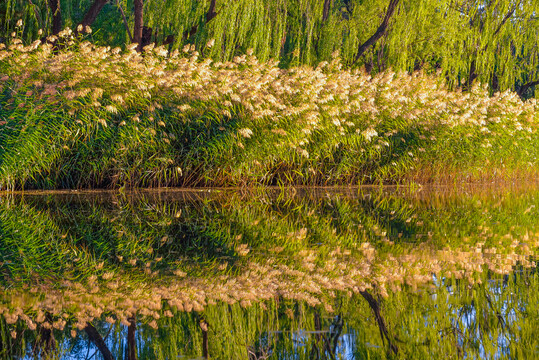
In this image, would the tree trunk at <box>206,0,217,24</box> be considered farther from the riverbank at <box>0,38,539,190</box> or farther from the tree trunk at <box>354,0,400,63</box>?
the tree trunk at <box>354,0,400,63</box>

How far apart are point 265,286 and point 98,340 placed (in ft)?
3.34

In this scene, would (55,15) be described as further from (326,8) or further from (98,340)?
(98,340)

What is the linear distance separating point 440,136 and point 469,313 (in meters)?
9.32

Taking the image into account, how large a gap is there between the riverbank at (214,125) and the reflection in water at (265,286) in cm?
220

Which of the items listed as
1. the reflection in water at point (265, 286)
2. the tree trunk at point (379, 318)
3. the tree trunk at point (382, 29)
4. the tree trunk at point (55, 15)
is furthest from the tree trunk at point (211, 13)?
the tree trunk at point (379, 318)

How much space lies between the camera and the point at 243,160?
933 centimetres

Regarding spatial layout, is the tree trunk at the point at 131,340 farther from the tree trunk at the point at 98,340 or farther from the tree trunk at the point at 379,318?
the tree trunk at the point at 379,318

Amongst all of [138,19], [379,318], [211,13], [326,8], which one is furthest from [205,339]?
[326,8]

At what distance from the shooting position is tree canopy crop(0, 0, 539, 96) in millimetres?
11297

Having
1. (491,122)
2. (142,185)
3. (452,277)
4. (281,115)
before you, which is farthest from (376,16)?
(452,277)

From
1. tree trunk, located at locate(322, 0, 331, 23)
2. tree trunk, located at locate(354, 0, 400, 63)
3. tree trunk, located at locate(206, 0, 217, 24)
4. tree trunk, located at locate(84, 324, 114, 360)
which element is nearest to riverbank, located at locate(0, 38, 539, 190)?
tree trunk, located at locate(206, 0, 217, 24)

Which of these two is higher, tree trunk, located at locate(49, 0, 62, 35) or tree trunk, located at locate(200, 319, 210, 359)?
tree trunk, located at locate(49, 0, 62, 35)

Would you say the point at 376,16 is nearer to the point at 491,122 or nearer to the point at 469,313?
the point at 491,122

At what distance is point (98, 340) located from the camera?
2139mm
